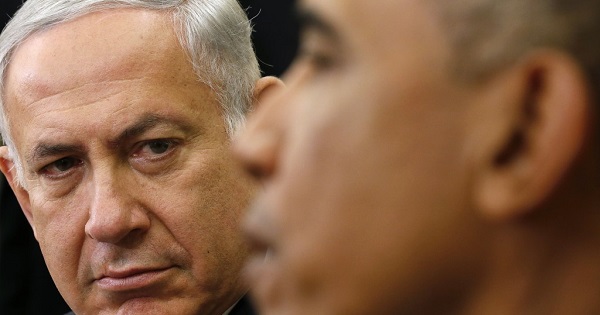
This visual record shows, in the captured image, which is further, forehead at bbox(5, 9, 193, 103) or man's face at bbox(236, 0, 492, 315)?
forehead at bbox(5, 9, 193, 103)

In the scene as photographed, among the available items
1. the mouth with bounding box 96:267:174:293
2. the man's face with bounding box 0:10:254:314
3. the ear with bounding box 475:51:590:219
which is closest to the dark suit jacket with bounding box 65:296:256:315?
the man's face with bounding box 0:10:254:314

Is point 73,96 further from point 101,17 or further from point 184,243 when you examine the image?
point 184,243

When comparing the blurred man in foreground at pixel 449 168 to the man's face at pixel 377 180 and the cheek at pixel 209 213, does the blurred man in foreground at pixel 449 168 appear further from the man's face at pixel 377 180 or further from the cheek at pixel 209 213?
the cheek at pixel 209 213

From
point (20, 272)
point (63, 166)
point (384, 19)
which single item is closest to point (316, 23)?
point (384, 19)

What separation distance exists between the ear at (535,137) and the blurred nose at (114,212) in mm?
1138

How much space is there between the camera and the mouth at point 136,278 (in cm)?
191

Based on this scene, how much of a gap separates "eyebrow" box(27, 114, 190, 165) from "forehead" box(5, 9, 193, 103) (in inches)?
3.2

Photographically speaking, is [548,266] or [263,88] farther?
[263,88]

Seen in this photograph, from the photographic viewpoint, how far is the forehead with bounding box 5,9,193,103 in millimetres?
1921

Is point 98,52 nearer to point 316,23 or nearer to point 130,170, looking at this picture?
point 130,170

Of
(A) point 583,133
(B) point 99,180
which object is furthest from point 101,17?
(A) point 583,133

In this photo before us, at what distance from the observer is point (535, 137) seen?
0.78 m

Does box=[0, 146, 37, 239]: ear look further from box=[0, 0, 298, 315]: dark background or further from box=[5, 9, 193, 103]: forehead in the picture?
box=[0, 0, 298, 315]: dark background

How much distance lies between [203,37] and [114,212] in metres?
0.40
